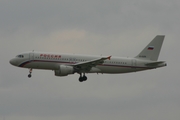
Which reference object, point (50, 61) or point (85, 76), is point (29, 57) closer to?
point (50, 61)

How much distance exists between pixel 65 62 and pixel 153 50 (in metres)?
Result: 16.4

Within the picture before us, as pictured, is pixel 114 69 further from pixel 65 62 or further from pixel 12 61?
pixel 12 61

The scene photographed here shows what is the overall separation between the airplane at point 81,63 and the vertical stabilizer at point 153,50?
0.18 metres

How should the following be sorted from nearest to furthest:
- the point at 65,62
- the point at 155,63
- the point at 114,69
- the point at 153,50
A: the point at 65,62 < the point at 114,69 < the point at 155,63 < the point at 153,50

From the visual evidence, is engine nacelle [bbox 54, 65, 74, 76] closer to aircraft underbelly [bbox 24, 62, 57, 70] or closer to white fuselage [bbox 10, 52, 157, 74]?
white fuselage [bbox 10, 52, 157, 74]

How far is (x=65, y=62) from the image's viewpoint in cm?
8869

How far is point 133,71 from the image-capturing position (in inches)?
3684

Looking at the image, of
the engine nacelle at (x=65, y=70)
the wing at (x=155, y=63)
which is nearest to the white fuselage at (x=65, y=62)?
the engine nacelle at (x=65, y=70)

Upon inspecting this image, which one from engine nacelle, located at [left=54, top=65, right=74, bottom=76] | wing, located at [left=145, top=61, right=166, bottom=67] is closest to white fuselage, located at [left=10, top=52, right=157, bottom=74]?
engine nacelle, located at [left=54, top=65, right=74, bottom=76]

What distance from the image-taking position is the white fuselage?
287ft

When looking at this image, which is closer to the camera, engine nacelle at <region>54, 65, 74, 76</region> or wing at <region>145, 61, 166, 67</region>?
engine nacelle at <region>54, 65, 74, 76</region>

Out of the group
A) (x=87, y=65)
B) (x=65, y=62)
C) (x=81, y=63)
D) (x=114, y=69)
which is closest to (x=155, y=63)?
(x=114, y=69)

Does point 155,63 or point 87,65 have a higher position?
point 155,63

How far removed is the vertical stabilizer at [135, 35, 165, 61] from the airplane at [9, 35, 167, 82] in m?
0.18
